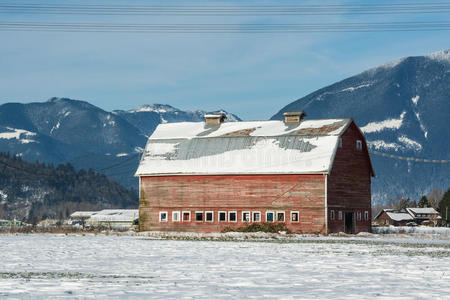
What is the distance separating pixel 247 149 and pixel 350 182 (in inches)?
322

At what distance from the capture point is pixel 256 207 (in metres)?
53.9

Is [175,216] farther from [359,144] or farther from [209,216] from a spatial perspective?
[359,144]

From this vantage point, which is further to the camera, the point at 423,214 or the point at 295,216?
the point at 423,214

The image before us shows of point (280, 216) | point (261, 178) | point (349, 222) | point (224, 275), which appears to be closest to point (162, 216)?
point (261, 178)

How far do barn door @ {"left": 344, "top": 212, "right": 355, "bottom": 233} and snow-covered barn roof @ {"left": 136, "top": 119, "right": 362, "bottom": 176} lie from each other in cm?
569

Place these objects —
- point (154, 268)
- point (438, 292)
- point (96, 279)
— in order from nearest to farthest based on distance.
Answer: point (438, 292)
point (96, 279)
point (154, 268)

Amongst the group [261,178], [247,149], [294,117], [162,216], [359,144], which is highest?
[294,117]

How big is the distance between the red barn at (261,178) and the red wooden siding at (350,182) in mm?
72

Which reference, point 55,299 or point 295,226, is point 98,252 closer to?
point 55,299

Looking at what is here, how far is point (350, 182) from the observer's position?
55500 millimetres

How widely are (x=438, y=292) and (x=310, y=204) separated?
3644 centimetres

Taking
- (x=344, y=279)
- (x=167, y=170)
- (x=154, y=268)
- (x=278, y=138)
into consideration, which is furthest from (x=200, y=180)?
(x=344, y=279)

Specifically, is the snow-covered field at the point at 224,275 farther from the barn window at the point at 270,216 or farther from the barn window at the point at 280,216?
the barn window at the point at 270,216

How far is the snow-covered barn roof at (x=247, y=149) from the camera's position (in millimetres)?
53522
